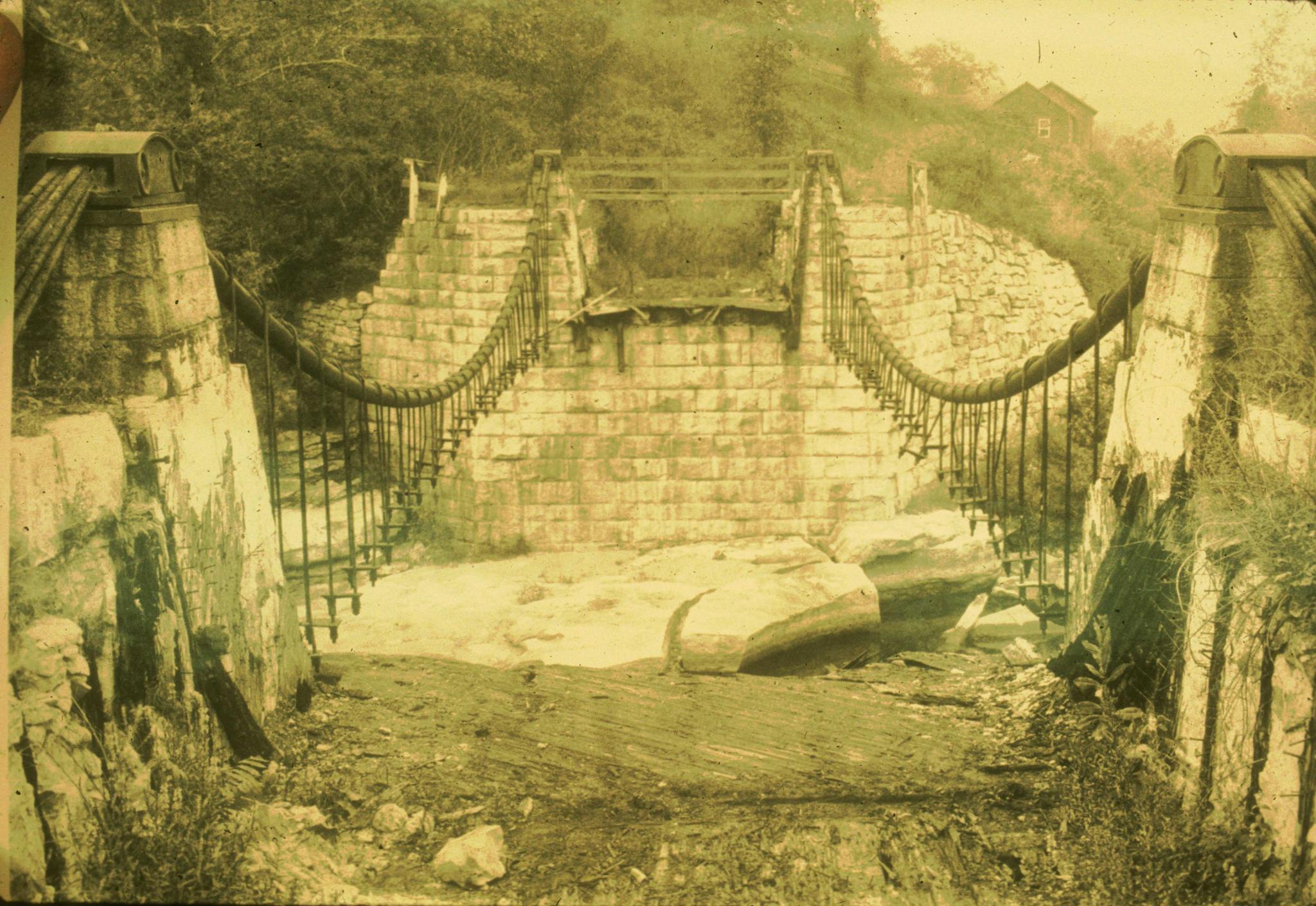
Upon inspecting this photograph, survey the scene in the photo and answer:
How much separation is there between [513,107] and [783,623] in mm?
4559

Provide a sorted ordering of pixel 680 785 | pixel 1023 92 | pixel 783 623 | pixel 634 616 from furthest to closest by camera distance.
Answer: pixel 1023 92 < pixel 634 616 < pixel 783 623 < pixel 680 785

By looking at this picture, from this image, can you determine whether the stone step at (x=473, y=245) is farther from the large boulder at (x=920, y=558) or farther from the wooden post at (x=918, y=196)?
the large boulder at (x=920, y=558)

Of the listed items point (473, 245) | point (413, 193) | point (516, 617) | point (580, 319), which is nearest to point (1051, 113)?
point (580, 319)

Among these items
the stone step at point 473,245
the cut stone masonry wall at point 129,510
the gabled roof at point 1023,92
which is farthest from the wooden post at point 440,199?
the cut stone masonry wall at point 129,510

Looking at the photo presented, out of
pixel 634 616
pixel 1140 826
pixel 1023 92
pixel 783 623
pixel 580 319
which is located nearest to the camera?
pixel 1140 826

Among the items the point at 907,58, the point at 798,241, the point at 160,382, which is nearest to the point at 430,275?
the point at 798,241

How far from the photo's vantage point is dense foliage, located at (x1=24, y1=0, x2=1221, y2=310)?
707cm

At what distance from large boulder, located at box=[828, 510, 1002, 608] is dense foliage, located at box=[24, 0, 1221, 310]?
9.22 ft

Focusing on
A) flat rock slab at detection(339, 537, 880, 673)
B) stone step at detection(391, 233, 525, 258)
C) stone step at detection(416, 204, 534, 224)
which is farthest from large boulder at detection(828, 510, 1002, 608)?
stone step at detection(416, 204, 534, 224)

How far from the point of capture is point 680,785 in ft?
11.1

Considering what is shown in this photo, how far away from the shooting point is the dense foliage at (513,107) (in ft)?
23.2

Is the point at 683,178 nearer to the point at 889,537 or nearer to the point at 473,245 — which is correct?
the point at 473,245

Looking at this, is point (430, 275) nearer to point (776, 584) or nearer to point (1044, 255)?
point (776, 584)

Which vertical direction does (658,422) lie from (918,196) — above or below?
below
